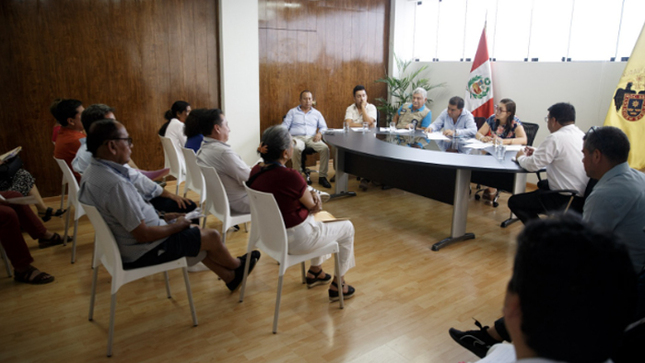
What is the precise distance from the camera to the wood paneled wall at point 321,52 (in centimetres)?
642

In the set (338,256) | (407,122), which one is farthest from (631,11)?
(338,256)

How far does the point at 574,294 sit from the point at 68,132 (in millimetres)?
4069

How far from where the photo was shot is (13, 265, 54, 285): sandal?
318 cm

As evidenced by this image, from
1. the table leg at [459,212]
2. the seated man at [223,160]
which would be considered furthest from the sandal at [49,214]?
the table leg at [459,212]

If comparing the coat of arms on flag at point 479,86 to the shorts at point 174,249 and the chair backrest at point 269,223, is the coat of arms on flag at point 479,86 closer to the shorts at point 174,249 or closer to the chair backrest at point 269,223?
the chair backrest at point 269,223

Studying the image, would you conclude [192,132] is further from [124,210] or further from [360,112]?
[360,112]

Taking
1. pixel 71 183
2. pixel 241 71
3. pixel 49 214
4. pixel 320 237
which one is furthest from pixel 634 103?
pixel 49 214

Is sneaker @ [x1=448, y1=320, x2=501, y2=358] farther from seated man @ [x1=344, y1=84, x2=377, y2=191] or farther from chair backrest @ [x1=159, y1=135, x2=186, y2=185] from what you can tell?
seated man @ [x1=344, y1=84, x2=377, y2=191]

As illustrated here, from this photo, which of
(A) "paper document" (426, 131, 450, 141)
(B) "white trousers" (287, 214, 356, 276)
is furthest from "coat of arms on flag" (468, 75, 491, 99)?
(B) "white trousers" (287, 214, 356, 276)

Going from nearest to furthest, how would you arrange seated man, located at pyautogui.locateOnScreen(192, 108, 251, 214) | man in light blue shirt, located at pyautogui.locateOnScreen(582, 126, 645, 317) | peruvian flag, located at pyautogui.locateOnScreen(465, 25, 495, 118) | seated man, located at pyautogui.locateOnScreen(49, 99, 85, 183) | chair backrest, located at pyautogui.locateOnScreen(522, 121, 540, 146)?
1. man in light blue shirt, located at pyautogui.locateOnScreen(582, 126, 645, 317)
2. seated man, located at pyautogui.locateOnScreen(192, 108, 251, 214)
3. seated man, located at pyautogui.locateOnScreen(49, 99, 85, 183)
4. chair backrest, located at pyautogui.locateOnScreen(522, 121, 540, 146)
5. peruvian flag, located at pyautogui.locateOnScreen(465, 25, 495, 118)

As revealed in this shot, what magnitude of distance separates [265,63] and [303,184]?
4.20 metres

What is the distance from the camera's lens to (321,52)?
22.4ft

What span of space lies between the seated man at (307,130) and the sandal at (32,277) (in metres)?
3.31

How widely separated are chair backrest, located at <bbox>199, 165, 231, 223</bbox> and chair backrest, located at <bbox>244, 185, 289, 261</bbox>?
1.84ft
